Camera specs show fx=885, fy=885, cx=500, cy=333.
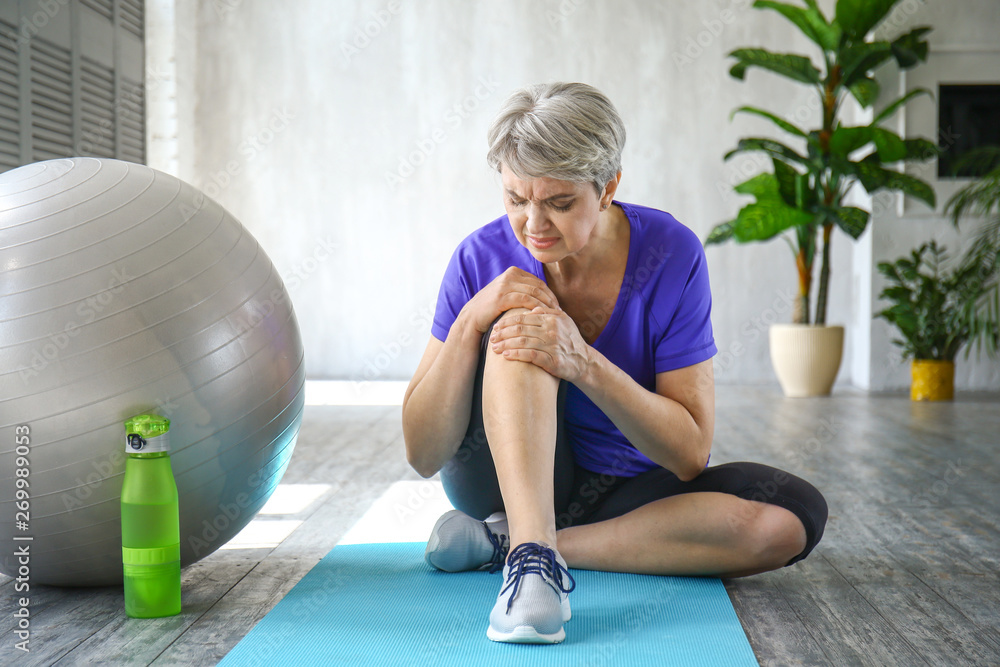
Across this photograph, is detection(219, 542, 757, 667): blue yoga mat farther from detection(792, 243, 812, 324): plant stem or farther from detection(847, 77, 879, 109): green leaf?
detection(847, 77, 879, 109): green leaf

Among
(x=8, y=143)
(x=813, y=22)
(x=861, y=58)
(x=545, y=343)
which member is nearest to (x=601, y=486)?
(x=545, y=343)

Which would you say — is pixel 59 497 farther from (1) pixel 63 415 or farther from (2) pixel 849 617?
(2) pixel 849 617

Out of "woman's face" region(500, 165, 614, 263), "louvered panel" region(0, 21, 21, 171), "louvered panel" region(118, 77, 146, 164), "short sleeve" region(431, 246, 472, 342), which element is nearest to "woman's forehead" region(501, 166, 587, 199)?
"woman's face" region(500, 165, 614, 263)

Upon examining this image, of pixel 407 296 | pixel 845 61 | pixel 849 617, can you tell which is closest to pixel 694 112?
pixel 845 61

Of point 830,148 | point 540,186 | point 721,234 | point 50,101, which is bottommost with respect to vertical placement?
point 540,186

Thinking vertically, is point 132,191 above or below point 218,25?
below

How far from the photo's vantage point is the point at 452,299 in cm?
153

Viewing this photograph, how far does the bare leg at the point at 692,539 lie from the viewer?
143 cm

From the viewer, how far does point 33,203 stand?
1319 mm

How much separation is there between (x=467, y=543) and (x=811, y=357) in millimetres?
3635

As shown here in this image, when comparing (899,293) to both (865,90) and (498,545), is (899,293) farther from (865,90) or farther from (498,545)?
(498,545)

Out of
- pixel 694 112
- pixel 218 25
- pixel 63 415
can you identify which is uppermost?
pixel 218 25

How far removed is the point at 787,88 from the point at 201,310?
4873mm

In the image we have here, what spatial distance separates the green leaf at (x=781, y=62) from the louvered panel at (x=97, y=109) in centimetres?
323
